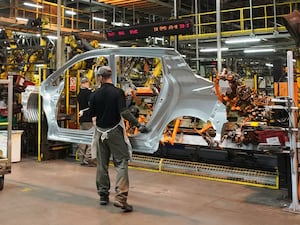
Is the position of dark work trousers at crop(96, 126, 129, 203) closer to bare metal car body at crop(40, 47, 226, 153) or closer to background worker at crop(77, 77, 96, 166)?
bare metal car body at crop(40, 47, 226, 153)

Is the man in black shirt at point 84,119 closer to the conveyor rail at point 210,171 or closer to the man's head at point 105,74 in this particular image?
the conveyor rail at point 210,171

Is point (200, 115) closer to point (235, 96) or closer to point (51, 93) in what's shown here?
point (235, 96)

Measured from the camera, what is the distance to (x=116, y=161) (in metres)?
4.01

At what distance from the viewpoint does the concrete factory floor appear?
3613 mm

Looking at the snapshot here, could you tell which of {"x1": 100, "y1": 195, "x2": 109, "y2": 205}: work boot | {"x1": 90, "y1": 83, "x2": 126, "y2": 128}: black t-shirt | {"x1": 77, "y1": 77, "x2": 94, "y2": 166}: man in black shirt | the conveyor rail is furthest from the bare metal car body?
{"x1": 77, "y1": 77, "x2": 94, "y2": 166}: man in black shirt

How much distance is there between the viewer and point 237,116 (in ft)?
16.3

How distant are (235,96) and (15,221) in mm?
3061

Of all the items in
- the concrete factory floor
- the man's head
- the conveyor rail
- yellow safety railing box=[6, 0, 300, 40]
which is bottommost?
the concrete factory floor

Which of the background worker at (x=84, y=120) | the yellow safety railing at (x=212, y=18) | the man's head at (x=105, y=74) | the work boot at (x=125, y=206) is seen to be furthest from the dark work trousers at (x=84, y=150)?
the yellow safety railing at (x=212, y=18)

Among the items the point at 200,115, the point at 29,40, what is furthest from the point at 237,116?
the point at 29,40

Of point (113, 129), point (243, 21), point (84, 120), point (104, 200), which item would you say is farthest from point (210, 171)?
point (243, 21)

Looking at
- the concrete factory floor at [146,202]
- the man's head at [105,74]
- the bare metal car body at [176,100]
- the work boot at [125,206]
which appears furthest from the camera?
the bare metal car body at [176,100]

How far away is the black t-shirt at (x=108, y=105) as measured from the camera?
3965mm

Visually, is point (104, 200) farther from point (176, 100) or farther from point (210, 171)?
point (210, 171)
